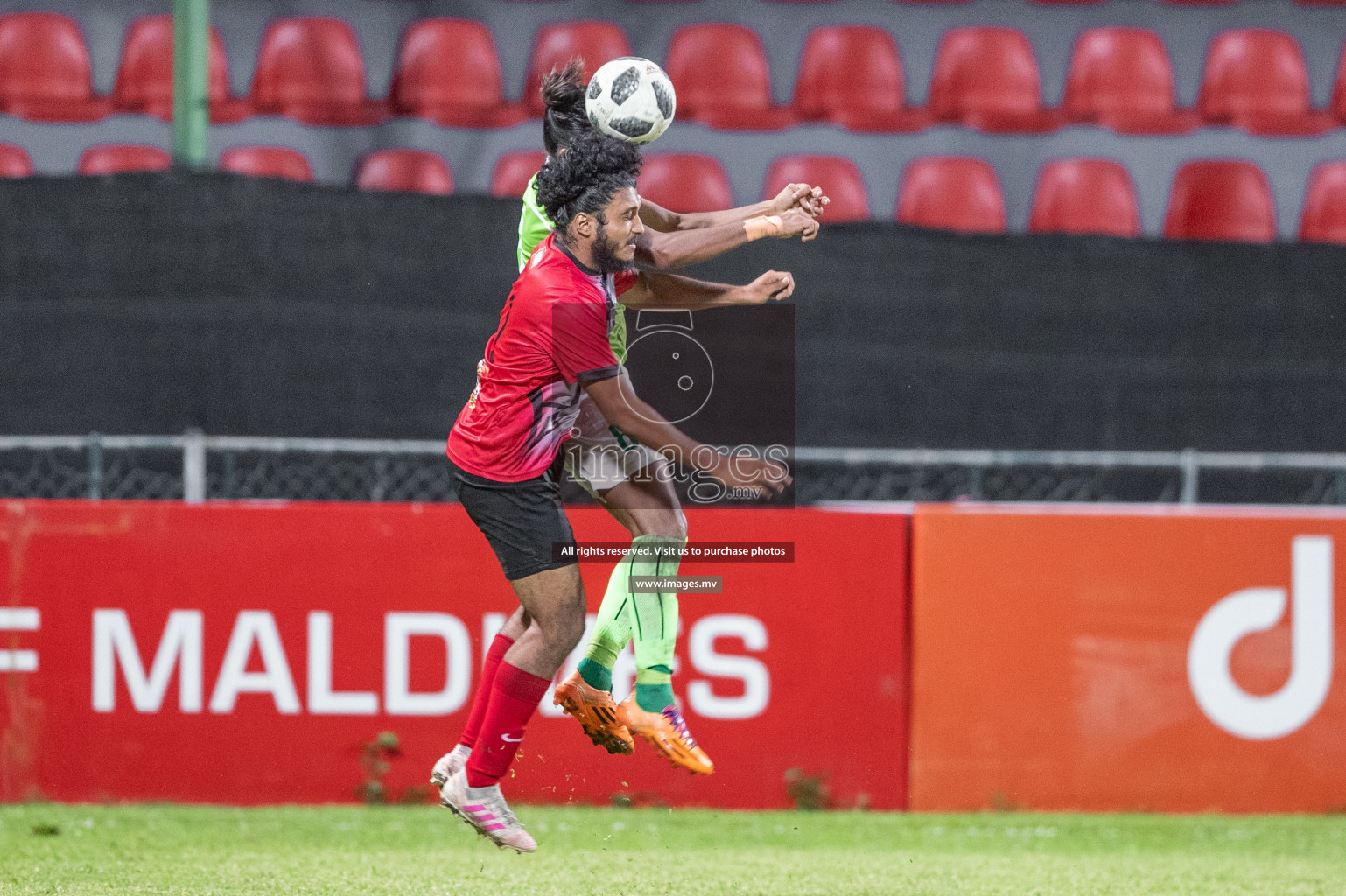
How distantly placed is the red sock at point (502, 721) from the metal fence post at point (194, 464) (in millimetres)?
2425

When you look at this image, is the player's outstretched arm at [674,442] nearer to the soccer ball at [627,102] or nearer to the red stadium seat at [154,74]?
the soccer ball at [627,102]

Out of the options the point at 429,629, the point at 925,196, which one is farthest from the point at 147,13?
the point at 429,629

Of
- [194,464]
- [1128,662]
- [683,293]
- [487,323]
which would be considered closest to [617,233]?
[683,293]

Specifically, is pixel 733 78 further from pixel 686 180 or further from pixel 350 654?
pixel 350 654

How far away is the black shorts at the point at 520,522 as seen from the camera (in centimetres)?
442

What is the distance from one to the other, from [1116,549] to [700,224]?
9.98ft

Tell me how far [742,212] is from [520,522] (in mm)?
1161

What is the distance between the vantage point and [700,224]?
4.74 meters

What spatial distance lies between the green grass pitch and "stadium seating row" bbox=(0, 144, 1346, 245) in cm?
446

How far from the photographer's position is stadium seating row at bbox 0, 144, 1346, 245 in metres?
9.68

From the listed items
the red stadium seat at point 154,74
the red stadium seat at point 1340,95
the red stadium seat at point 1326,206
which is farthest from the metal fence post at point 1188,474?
the red stadium seat at point 154,74

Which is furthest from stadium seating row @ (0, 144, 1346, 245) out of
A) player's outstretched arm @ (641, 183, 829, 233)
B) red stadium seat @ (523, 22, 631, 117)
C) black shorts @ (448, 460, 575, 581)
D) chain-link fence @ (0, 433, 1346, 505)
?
black shorts @ (448, 460, 575, 581)

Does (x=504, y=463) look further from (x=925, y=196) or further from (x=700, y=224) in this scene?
(x=925, y=196)

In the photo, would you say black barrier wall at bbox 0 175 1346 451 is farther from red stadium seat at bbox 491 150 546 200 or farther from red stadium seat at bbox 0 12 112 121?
red stadium seat at bbox 0 12 112 121
